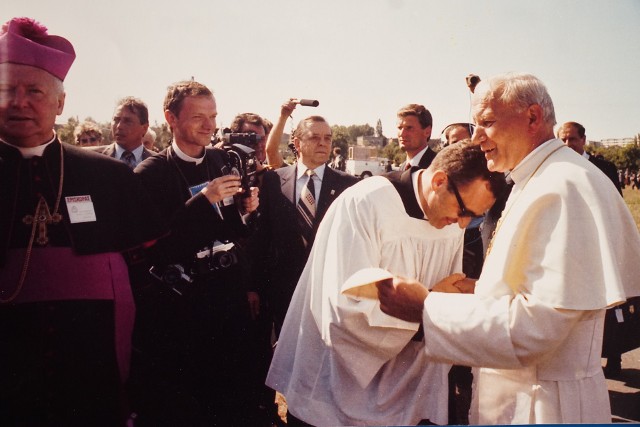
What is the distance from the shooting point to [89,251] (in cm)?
186

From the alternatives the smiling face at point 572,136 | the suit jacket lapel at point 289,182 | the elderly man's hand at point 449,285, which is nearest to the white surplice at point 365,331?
the elderly man's hand at point 449,285

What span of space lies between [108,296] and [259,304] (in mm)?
2030

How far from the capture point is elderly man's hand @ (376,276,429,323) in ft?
6.25

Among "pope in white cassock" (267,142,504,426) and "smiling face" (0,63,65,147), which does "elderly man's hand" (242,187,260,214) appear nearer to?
"pope in white cassock" (267,142,504,426)

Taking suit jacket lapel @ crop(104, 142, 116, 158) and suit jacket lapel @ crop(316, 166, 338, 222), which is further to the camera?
suit jacket lapel @ crop(104, 142, 116, 158)

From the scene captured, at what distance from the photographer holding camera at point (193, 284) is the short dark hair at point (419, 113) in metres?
2.40

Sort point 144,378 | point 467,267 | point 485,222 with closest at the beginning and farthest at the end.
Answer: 1. point 144,378
2. point 485,222
3. point 467,267

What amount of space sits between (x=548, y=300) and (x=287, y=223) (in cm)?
249

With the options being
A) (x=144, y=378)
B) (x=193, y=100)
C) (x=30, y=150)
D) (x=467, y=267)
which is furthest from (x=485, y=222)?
(x=30, y=150)

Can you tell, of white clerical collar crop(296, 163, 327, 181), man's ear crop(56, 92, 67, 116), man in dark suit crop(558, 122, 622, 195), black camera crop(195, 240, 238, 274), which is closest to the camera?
man's ear crop(56, 92, 67, 116)

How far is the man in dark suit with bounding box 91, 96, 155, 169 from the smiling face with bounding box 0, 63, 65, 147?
2.71 meters

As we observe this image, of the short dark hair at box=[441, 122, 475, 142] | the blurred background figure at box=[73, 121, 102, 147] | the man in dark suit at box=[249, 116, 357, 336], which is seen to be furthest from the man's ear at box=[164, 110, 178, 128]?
the short dark hair at box=[441, 122, 475, 142]

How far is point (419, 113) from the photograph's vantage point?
15.6 feet

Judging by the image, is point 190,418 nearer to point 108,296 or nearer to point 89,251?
point 108,296
